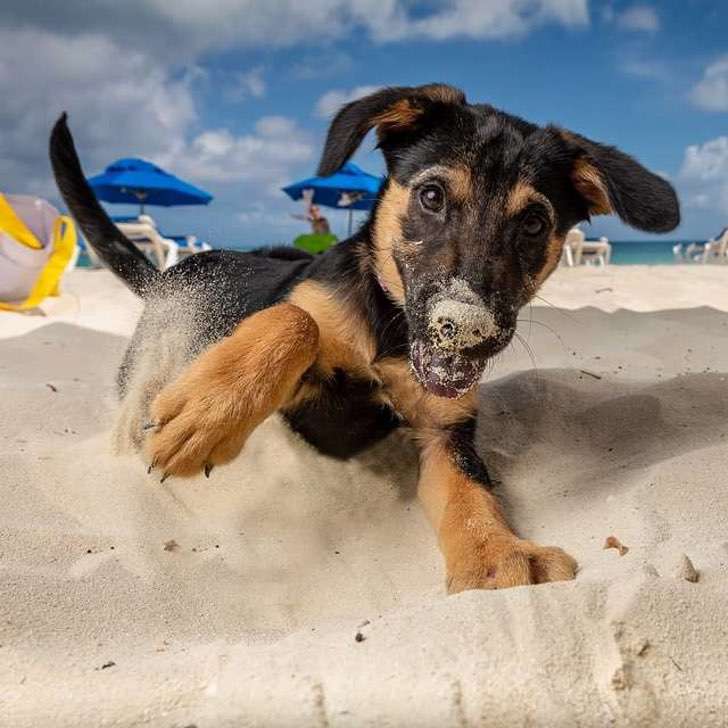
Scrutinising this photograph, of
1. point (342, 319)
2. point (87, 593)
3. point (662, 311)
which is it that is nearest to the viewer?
point (87, 593)

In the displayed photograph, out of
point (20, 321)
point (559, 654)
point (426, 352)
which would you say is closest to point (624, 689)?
point (559, 654)

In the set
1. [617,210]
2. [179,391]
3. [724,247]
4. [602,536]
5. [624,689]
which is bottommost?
[724,247]

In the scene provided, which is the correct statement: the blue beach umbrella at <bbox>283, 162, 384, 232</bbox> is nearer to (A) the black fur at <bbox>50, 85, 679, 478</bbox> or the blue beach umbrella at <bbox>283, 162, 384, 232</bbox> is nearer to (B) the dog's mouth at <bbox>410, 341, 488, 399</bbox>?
(A) the black fur at <bbox>50, 85, 679, 478</bbox>

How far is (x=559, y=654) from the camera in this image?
4.41 feet

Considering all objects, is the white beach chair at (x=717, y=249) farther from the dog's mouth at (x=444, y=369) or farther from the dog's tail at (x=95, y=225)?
the dog's mouth at (x=444, y=369)

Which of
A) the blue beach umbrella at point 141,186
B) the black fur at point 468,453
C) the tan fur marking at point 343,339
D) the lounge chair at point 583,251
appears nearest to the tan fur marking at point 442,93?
the tan fur marking at point 343,339

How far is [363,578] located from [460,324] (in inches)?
31.6

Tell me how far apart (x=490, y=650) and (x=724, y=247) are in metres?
19.5

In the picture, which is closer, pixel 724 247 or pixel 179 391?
pixel 179 391

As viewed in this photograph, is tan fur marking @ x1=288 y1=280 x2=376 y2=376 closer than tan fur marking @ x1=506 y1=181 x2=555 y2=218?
No

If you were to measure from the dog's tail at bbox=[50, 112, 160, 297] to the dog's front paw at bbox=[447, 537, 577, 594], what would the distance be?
2604 mm

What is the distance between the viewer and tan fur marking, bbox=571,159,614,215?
2660 mm

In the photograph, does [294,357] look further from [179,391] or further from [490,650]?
[490,650]

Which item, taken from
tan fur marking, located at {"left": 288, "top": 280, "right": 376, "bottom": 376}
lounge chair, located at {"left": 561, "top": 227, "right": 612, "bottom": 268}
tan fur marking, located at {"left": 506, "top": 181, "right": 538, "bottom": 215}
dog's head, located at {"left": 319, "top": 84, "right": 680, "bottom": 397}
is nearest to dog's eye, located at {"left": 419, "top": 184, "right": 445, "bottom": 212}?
dog's head, located at {"left": 319, "top": 84, "right": 680, "bottom": 397}
